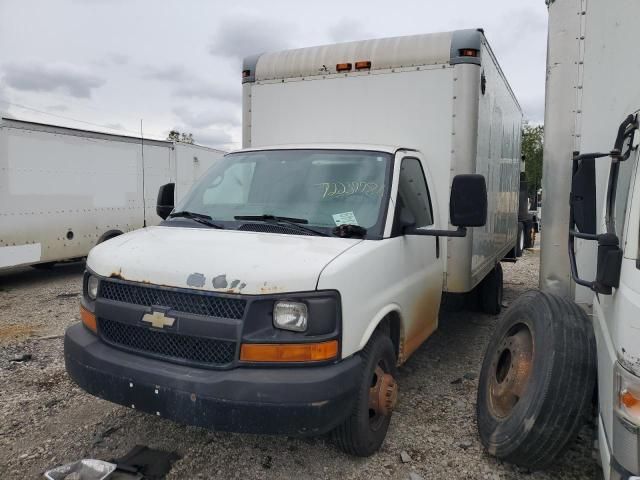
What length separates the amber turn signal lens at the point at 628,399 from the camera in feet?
6.87

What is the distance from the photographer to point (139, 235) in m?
3.55

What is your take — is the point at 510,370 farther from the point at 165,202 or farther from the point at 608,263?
the point at 165,202

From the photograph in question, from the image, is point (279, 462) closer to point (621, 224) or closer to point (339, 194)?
point (339, 194)

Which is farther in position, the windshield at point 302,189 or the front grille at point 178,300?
the windshield at point 302,189

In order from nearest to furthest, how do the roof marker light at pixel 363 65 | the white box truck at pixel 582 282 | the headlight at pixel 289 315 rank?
the white box truck at pixel 582 282 < the headlight at pixel 289 315 < the roof marker light at pixel 363 65

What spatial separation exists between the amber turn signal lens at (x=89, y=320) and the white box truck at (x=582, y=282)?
2.63 meters

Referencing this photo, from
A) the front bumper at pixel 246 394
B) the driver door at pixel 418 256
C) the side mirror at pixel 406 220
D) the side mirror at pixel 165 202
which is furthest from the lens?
the side mirror at pixel 165 202

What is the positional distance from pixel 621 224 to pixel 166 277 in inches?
99.4

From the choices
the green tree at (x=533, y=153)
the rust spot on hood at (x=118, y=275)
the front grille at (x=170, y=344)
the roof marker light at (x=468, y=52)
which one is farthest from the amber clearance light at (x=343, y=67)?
the green tree at (x=533, y=153)

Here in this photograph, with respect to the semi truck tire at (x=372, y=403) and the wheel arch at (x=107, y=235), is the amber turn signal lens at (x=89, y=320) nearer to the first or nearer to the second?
the semi truck tire at (x=372, y=403)

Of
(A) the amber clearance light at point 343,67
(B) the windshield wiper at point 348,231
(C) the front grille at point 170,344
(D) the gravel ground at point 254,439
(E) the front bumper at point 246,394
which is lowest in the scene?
(D) the gravel ground at point 254,439

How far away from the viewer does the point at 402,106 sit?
4840 millimetres

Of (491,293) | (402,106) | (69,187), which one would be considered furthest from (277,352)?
(69,187)

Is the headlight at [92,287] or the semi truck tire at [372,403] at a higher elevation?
the headlight at [92,287]
